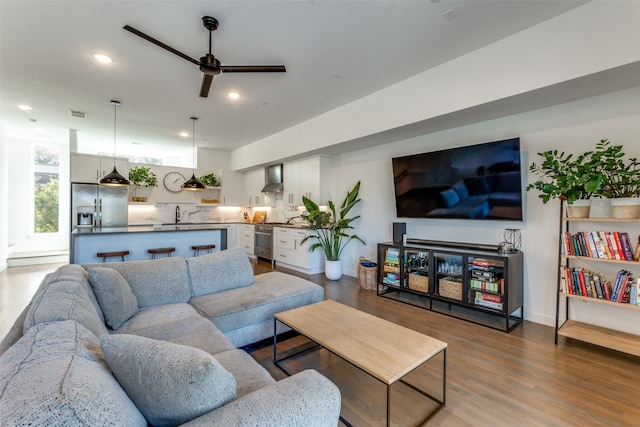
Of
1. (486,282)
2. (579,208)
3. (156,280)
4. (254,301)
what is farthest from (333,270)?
(579,208)

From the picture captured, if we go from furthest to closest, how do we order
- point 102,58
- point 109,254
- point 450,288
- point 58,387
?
point 109,254, point 450,288, point 102,58, point 58,387

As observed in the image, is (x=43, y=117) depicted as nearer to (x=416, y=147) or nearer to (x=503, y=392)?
(x=416, y=147)

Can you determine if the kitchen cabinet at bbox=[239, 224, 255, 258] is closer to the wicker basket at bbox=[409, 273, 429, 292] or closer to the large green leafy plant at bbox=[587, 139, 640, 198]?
the wicker basket at bbox=[409, 273, 429, 292]

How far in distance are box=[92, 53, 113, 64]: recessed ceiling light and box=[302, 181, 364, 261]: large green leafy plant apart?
3.44 metres

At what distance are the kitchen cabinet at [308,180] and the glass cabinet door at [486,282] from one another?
3132 mm

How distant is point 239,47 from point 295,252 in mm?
3922

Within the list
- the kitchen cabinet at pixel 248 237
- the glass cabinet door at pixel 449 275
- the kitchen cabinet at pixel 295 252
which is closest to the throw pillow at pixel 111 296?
the glass cabinet door at pixel 449 275

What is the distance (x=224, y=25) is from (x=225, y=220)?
21.3ft

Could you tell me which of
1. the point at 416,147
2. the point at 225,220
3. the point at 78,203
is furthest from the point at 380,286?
the point at 78,203

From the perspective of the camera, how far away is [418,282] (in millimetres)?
3943

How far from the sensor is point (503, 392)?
2.07m

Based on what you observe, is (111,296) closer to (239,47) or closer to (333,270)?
(239,47)

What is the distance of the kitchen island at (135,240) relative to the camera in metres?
3.92

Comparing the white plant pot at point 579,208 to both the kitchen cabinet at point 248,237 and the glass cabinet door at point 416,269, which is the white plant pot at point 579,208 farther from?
the kitchen cabinet at point 248,237
